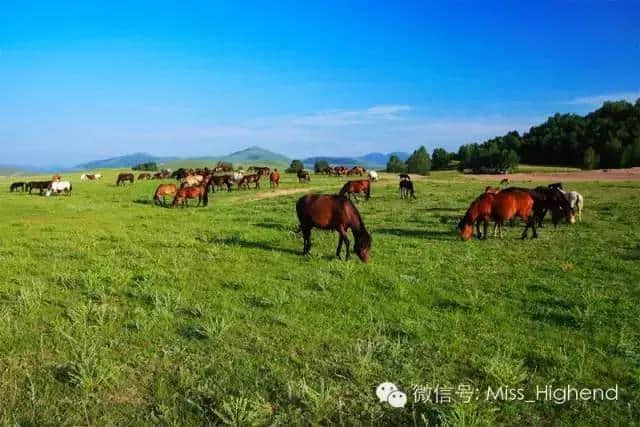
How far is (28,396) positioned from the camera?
17.2ft

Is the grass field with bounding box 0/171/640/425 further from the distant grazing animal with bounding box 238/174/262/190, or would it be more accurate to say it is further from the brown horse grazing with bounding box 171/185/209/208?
the distant grazing animal with bounding box 238/174/262/190

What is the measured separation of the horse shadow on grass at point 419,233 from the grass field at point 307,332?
8.02 ft

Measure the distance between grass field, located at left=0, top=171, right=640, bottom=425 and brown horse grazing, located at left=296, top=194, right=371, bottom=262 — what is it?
35.4 inches

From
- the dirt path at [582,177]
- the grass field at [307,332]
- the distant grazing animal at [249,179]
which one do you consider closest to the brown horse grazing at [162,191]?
the distant grazing animal at [249,179]

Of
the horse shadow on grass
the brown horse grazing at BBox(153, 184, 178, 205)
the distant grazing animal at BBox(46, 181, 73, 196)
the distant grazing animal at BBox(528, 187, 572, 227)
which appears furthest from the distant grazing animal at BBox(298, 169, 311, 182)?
the distant grazing animal at BBox(528, 187, 572, 227)

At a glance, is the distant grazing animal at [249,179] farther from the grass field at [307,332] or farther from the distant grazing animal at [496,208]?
the distant grazing animal at [496,208]

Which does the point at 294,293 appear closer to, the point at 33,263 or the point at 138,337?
the point at 138,337

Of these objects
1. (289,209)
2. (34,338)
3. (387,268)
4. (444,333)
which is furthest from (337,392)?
(289,209)

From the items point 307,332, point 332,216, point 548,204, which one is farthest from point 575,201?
point 307,332

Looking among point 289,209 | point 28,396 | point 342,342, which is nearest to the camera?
point 28,396

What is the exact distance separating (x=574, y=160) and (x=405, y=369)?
366ft

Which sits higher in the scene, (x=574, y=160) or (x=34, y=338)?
(x=574, y=160)

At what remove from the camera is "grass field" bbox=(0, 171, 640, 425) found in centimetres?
510

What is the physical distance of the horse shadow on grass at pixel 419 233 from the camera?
53.9ft
